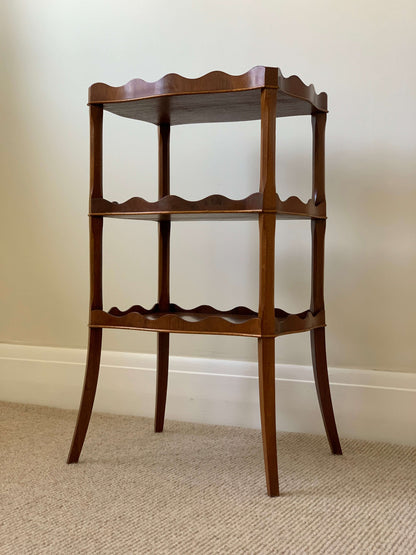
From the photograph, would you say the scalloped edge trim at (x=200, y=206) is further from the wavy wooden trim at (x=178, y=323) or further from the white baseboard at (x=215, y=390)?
the white baseboard at (x=215, y=390)

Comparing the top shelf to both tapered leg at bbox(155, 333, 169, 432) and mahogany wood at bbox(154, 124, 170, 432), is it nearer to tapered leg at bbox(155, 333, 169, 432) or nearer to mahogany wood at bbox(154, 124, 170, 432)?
mahogany wood at bbox(154, 124, 170, 432)

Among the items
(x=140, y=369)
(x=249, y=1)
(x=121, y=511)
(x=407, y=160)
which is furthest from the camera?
(x=140, y=369)

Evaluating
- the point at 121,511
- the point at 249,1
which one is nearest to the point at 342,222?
the point at 249,1

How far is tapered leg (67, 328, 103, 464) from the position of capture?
160cm

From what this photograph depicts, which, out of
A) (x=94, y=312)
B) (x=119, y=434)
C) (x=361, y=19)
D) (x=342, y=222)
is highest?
(x=361, y=19)

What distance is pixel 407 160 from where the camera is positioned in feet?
5.88

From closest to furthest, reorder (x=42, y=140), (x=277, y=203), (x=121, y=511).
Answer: (x=121, y=511) → (x=277, y=203) → (x=42, y=140)

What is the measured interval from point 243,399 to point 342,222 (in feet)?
1.79

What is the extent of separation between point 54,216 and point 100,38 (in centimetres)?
55

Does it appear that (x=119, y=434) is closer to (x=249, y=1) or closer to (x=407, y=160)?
(x=407, y=160)

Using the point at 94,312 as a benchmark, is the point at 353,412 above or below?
below

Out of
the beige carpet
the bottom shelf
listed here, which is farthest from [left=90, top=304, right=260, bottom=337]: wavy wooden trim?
the beige carpet

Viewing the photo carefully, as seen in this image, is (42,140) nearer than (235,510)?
No

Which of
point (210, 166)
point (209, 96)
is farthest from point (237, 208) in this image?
point (210, 166)
